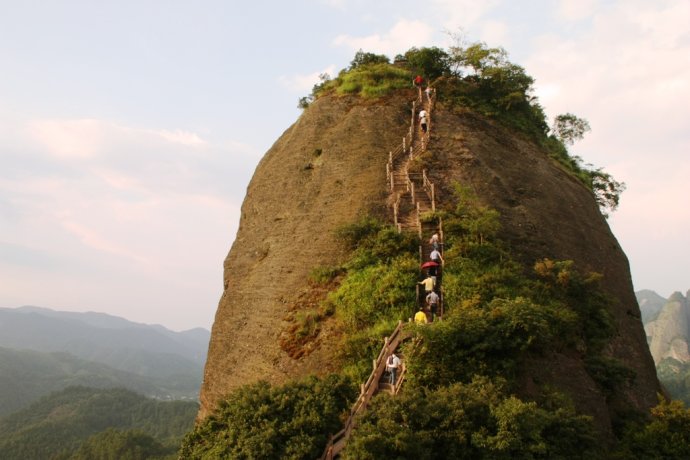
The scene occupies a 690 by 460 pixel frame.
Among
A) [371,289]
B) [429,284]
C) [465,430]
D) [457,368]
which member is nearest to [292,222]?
[371,289]

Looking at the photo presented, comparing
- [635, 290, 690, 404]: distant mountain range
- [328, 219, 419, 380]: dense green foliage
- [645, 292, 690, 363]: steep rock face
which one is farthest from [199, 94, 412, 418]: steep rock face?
[645, 292, 690, 363]: steep rock face

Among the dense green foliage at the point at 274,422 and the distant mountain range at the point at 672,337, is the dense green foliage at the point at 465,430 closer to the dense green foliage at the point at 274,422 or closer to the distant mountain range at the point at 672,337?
the dense green foliage at the point at 274,422

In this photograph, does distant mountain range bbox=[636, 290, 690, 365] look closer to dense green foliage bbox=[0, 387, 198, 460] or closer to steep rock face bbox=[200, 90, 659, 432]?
dense green foliage bbox=[0, 387, 198, 460]

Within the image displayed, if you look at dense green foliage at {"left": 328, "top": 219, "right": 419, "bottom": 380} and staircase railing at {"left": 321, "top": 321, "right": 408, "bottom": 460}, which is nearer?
staircase railing at {"left": 321, "top": 321, "right": 408, "bottom": 460}

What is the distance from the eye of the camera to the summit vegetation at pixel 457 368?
29.5 feet

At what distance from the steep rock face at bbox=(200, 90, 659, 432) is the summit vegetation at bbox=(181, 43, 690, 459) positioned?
86 cm

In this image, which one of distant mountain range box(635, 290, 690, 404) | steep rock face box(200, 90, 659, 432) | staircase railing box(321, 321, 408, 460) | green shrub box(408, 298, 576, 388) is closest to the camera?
staircase railing box(321, 321, 408, 460)

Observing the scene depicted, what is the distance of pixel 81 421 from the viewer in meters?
124

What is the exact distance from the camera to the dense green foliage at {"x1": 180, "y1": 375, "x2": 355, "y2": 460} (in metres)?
9.38

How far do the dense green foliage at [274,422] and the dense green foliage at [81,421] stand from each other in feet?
287

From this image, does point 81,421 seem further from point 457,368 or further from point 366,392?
point 457,368

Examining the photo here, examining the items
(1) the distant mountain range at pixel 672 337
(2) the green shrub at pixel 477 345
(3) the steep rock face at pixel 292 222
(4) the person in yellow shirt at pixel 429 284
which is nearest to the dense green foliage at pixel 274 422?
(2) the green shrub at pixel 477 345

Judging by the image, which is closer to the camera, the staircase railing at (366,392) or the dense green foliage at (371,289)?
the staircase railing at (366,392)

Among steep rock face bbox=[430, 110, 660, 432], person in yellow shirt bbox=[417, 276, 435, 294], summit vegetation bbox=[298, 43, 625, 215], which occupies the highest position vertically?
summit vegetation bbox=[298, 43, 625, 215]
